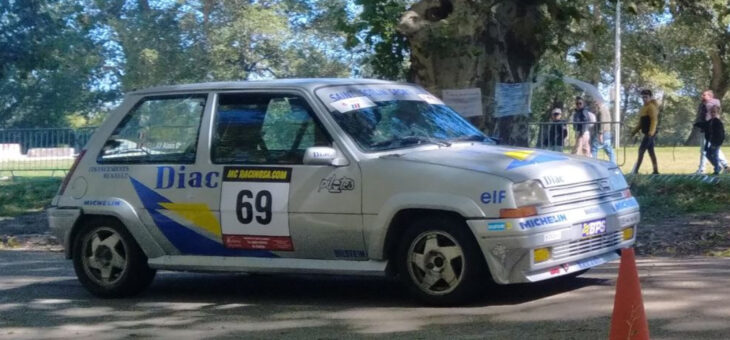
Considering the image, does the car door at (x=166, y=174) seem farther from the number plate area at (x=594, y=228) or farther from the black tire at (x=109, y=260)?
the number plate area at (x=594, y=228)

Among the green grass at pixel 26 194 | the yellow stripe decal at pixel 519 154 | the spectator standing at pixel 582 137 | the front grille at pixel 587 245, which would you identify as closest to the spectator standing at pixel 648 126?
the spectator standing at pixel 582 137

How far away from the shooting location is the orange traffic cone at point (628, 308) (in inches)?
216

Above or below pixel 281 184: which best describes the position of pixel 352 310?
below

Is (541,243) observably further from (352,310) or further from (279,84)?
(279,84)

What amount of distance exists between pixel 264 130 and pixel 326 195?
2.87 feet

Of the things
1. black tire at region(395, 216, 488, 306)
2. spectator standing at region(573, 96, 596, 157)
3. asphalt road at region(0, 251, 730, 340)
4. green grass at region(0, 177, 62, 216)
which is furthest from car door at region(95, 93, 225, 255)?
spectator standing at region(573, 96, 596, 157)

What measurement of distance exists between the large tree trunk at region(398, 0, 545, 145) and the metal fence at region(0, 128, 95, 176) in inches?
404

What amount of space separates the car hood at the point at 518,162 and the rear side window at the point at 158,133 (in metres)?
1.87

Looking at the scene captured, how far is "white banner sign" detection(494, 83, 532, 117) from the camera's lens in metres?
13.7

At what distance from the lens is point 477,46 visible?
13422 millimetres

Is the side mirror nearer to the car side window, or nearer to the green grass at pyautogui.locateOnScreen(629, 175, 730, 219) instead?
the car side window

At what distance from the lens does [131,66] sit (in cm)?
3484

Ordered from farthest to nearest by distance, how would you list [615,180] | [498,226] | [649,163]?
[649,163], [615,180], [498,226]

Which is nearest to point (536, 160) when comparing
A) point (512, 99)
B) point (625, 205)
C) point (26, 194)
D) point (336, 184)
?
point (625, 205)
